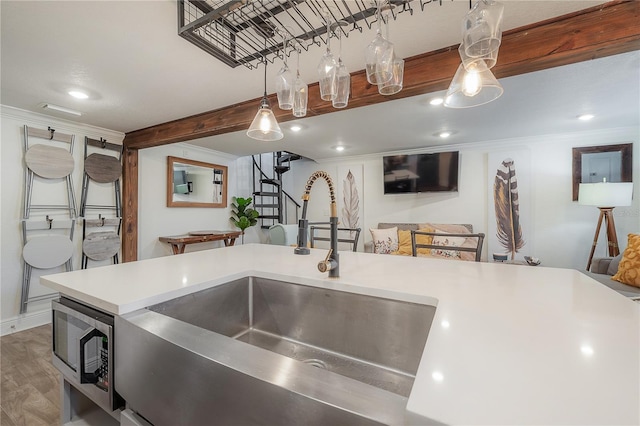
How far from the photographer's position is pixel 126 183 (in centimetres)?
343

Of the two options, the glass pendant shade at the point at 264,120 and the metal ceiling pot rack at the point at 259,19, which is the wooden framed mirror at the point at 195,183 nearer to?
the metal ceiling pot rack at the point at 259,19

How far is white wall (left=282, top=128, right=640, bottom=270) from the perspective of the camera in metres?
3.44

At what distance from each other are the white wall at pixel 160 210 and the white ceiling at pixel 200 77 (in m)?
0.58

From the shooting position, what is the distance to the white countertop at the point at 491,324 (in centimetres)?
39

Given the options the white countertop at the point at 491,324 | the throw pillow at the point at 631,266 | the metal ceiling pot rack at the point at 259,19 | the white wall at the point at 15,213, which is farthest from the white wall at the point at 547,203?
the white wall at the point at 15,213

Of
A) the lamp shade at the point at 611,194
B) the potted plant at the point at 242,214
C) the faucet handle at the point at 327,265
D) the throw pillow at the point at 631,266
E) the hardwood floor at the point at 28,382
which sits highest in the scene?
the lamp shade at the point at 611,194

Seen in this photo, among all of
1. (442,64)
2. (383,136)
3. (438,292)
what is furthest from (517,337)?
(383,136)

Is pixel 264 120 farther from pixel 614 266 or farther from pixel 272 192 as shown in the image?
pixel 272 192

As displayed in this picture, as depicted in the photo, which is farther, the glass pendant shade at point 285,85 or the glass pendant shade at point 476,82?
the glass pendant shade at point 285,85

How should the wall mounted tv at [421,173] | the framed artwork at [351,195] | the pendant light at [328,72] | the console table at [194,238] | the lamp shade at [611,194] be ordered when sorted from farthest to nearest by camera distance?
the framed artwork at [351,195] → the wall mounted tv at [421,173] → the console table at [194,238] → the lamp shade at [611,194] → the pendant light at [328,72]

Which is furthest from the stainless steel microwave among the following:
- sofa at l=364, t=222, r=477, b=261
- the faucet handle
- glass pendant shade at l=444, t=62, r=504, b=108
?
sofa at l=364, t=222, r=477, b=261

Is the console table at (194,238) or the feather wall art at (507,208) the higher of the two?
the feather wall art at (507,208)

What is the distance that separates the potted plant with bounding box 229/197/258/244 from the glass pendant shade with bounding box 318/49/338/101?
3.92 metres

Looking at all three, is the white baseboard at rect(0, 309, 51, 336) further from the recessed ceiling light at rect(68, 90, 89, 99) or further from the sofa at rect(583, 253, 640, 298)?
the sofa at rect(583, 253, 640, 298)
